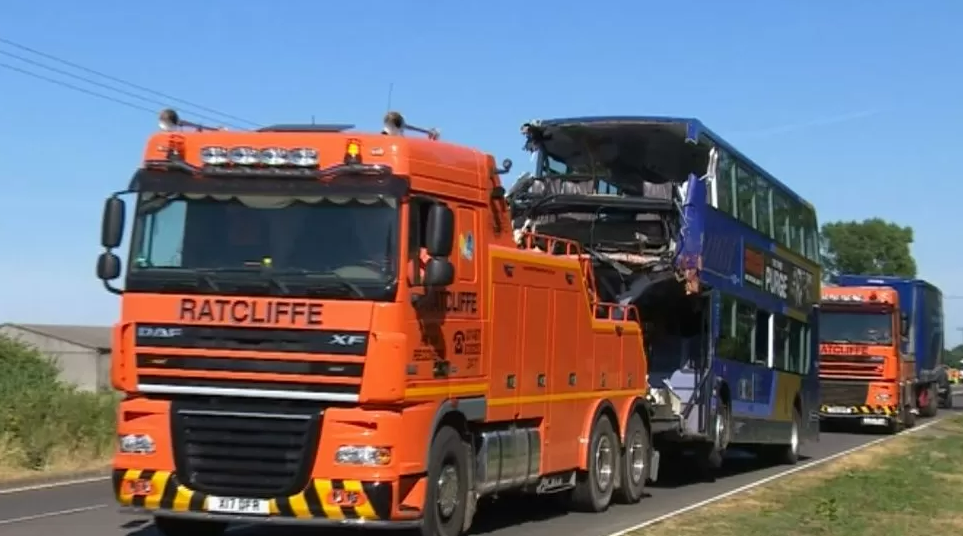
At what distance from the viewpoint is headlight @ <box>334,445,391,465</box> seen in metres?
10.5

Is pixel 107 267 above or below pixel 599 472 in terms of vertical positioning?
above

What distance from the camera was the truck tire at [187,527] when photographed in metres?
12.0

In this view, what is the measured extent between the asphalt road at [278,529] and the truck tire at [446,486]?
1.52m

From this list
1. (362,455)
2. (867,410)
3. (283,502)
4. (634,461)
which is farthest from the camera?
(867,410)

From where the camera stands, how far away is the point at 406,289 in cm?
1085

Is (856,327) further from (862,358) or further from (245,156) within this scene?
(245,156)

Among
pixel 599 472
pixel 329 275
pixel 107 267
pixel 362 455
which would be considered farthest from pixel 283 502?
pixel 599 472

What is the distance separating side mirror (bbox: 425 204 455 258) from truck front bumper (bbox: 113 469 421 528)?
1.87 m

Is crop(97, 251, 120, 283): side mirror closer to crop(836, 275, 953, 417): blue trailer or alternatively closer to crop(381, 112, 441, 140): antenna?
crop(381, 112, 441, 140): antenna

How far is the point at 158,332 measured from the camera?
1094cm

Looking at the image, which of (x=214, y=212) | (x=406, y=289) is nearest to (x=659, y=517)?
(x=406, y=289)

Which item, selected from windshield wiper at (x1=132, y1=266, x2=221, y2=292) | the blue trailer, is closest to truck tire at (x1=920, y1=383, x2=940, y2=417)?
the blue trailer

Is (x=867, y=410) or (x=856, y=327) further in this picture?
(x=856, y=327)

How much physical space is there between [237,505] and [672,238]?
337 inches
